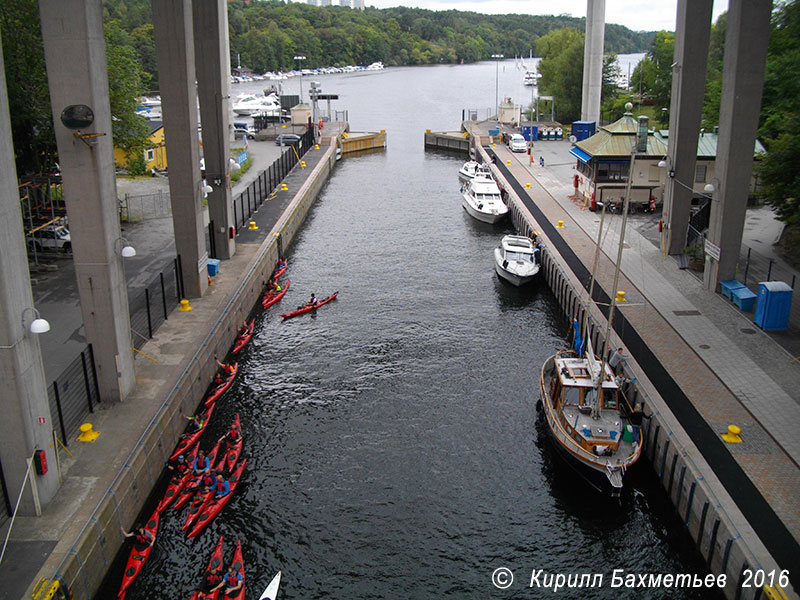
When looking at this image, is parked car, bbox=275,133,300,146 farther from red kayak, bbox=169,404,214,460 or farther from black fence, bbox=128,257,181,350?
red kayak, bbox=169,404,214,460

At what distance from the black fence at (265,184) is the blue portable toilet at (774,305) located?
26063 millimetres

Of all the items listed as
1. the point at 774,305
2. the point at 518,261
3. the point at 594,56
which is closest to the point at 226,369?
the point at 518,261

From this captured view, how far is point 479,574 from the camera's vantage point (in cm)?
1956

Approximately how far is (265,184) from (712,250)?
1332 inches

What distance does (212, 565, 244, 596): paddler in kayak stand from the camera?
18364 millimetres

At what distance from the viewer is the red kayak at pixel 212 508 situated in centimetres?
2097

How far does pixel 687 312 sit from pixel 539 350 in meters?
6.27

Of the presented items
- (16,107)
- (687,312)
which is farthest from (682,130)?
(16,107)

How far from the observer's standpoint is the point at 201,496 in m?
22.1

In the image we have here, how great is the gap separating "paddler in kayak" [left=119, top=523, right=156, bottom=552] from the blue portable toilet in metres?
23.0

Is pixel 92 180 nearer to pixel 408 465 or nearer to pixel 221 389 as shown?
pixel 221 389

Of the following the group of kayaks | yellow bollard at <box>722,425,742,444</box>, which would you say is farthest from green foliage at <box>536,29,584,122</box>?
yellow bollard at <box>722,425,742,444</box>

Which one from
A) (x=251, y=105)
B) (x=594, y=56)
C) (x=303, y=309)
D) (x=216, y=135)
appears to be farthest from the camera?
(x=251, y=105)

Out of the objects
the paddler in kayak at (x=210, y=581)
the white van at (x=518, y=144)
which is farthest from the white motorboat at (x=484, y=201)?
the paddler in kayak at (x=210, y=581)
